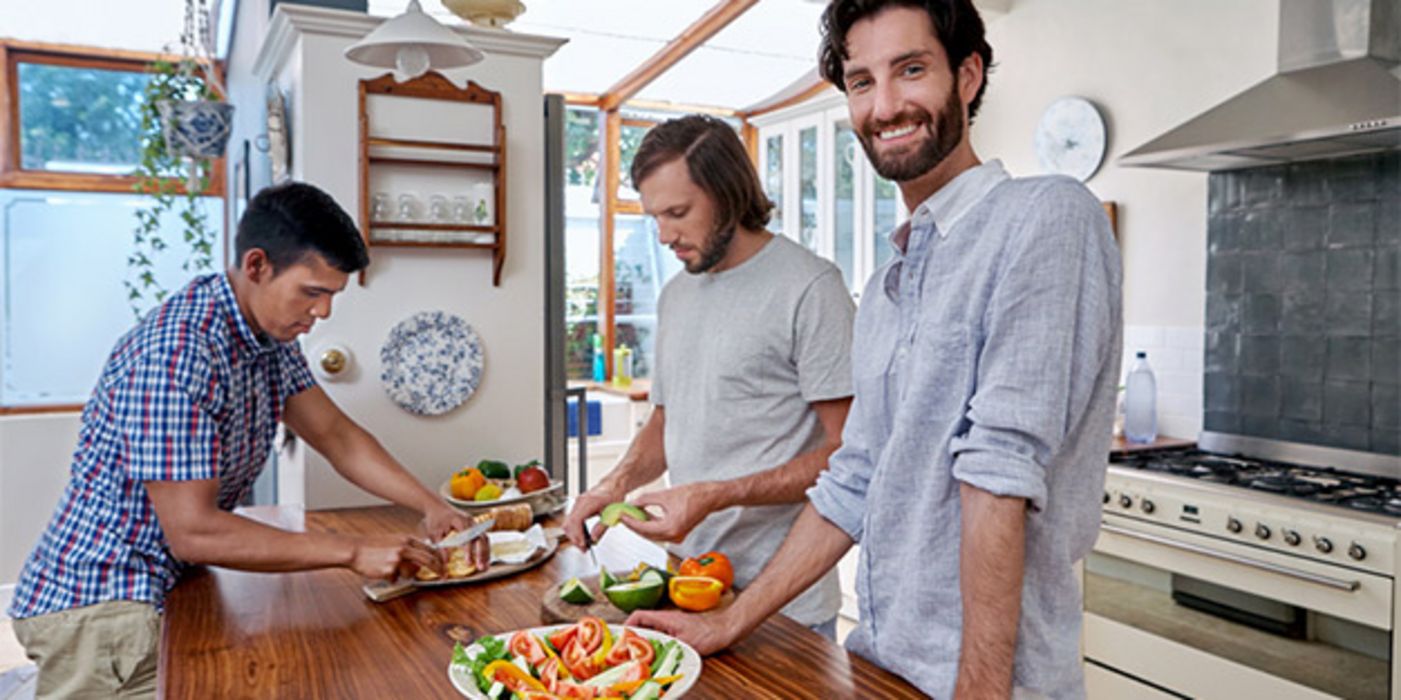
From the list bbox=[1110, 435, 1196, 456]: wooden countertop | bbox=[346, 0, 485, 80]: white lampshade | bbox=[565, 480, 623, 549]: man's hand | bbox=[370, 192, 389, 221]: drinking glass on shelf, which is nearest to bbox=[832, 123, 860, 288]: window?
bbox=[1110, 435, 1196, 456]: wooden countertop

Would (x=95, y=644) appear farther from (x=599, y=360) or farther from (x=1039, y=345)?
(x=599, y=360)

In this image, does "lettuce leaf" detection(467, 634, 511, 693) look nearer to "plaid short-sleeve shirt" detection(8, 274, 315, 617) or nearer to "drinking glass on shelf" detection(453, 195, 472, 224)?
"plaid short-sleeve shirt" detection(8, 274, 315, 617)

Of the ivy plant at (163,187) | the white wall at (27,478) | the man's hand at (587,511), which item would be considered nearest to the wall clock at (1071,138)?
the man's hand at (587,511)

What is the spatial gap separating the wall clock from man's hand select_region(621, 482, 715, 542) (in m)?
2.65

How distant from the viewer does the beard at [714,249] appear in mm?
2016

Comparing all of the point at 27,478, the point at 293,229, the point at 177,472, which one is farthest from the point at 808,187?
the point at 177,472

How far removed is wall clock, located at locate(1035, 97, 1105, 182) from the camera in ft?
12.4

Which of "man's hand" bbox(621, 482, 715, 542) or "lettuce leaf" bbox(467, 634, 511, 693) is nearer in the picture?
"lettuce leaf" bbox(467, 634, 511, 693)

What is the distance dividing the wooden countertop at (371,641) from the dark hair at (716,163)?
700 millimetres

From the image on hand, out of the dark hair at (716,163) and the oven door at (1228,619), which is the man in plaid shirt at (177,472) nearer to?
the dark hair at (716,163)

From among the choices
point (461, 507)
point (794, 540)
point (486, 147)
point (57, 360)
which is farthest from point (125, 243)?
point (794, 540)

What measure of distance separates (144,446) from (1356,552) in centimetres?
265

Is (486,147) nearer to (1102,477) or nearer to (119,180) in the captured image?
(1102,477)

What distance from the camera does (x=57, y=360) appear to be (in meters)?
4.90
